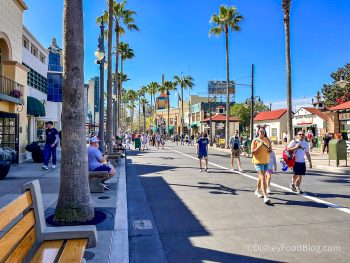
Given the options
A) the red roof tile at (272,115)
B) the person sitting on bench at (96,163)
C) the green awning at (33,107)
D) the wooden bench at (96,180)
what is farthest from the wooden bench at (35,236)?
the red roof tile at (272,115)

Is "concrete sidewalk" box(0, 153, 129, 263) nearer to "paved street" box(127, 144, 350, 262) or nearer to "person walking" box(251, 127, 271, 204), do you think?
"paved street" box(127, 144, 350, 262)

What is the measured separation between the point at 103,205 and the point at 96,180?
1.43 meters

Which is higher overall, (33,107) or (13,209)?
(33,107)

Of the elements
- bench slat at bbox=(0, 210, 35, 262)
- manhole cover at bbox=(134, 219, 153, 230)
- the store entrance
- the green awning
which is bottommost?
manhole cover at bbox=(134, 219, 153, 230)

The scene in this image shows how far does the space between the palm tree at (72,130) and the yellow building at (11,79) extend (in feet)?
31.9

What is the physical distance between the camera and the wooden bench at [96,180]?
8.23 metres

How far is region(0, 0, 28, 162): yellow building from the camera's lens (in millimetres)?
14453

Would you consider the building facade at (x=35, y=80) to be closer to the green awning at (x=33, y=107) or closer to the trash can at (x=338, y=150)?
the green awning at (x=33, y=107)

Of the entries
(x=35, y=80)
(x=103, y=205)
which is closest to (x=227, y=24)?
(x=35, y=80)

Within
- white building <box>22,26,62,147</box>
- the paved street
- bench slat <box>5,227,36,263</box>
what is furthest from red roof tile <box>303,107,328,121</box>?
bench slat <box>5,227,36,263</box>

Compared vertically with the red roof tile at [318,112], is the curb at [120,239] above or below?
below

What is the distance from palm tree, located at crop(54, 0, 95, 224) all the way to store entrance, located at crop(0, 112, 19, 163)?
10.8 m

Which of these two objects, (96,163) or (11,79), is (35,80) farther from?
(96,163)

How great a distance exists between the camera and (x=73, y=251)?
130 inches
